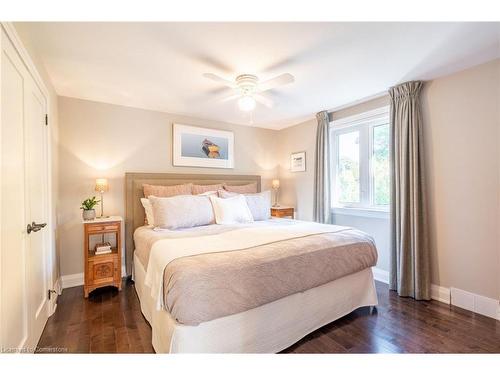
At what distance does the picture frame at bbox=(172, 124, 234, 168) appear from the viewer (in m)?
3.61

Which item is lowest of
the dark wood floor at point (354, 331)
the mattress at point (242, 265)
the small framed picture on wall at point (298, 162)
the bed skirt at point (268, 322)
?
the dark wood floor at point (354, 331)

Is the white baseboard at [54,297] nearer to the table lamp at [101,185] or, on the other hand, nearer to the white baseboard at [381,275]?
the table lamp at [101,185]

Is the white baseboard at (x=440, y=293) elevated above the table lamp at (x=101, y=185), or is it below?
below

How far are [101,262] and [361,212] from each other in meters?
3.41

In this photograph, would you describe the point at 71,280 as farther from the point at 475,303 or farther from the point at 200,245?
the point at 475,303

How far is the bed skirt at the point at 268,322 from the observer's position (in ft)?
4.58

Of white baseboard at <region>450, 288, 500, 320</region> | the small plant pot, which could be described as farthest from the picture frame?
white baseboard at <region>450, 288, 500, 320</region>

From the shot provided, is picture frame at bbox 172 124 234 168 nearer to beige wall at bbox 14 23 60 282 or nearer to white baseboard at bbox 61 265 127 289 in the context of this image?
beige wall at bbox 14 23 60 282

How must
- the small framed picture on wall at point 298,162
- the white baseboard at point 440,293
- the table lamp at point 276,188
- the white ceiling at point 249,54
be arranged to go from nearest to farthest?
the white ceiling at point 249,54 < the white baseboard at point 440,293 < the small framed picture on wall at point 298,162 < the table lamp at point 276,188

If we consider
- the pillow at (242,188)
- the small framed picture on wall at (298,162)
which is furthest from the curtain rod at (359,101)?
the pillow at (242,188)

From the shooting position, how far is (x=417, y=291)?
8.20 feet

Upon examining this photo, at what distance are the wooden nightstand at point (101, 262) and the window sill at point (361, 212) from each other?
3.07m

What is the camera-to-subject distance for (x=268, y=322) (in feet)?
5.36
